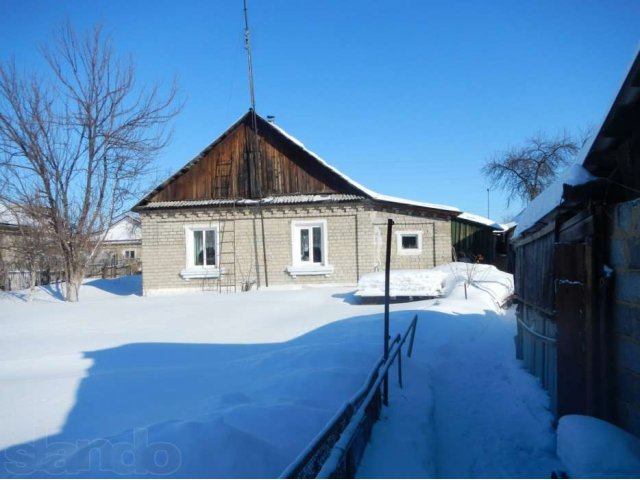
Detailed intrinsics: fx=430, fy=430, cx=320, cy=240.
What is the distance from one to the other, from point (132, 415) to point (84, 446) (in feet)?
2.18

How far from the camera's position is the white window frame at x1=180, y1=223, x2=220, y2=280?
15828 millimetres

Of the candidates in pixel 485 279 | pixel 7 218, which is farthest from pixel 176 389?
pixel 7 218

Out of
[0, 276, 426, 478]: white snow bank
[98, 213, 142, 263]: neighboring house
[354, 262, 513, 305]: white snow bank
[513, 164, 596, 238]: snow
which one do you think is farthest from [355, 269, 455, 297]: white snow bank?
[98, 213, 142, 263]: neighboring house

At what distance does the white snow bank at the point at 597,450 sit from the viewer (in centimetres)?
268

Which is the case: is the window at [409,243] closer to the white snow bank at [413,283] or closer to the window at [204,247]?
the white snow bank at [413,283]

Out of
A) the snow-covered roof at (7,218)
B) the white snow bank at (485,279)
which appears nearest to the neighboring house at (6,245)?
the snow-covered roof at (7,218)

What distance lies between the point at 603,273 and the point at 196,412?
351 cm

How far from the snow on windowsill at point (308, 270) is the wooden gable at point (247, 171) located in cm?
272

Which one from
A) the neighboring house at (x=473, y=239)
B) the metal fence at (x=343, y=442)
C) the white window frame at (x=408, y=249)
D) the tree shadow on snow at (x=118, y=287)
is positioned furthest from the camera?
the tree shadow on snow at (x=118, y=287)

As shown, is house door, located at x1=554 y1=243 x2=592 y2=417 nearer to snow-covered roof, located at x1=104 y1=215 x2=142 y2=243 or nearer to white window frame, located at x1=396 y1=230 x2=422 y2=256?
white window frame, located at x1=396 y1=230 x2=422 y2=256

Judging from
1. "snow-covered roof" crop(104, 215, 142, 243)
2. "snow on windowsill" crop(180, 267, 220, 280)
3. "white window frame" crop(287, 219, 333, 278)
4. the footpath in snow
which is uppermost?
"snow-covered roof" crop(104, 215, 142, 243)

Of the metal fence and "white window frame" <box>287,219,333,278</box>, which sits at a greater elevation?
"white window frame" <box>287,219,333,278</box>

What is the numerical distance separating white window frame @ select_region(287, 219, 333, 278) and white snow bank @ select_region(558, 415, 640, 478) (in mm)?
12203

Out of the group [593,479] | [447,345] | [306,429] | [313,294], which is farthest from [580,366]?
[313,294]
